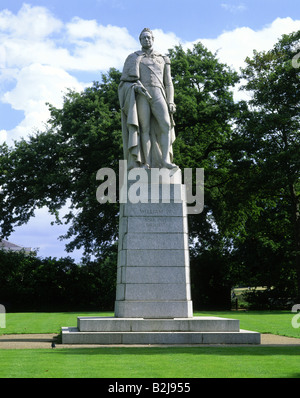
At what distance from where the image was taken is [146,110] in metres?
15.9

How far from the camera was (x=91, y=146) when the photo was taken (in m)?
34.9

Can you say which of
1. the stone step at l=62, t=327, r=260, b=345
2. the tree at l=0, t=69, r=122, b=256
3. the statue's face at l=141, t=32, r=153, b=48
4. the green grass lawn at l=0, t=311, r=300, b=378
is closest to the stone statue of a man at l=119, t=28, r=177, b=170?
the statue's face at l=141, t=32, r=153, b=48

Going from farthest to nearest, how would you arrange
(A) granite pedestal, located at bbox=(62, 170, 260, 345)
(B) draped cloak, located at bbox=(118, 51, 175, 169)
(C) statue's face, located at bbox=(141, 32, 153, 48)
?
(C) statue's face, located at bbox=(141, 32, 153, 48) < (B) draped cloak, located at bbox=(118, 51, 175, 169) < (A) granite pedestal, located at bbox=(62, 170, 260, 345)

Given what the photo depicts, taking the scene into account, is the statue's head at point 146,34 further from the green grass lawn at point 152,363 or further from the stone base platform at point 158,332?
the green grass lawn at point 152,363

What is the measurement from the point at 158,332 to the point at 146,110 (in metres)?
5.86

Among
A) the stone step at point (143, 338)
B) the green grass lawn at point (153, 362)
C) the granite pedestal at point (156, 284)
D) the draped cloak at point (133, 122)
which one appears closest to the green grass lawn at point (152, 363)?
the green grass lawn at point (153, 362)

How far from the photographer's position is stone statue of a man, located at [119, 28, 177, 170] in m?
15.8

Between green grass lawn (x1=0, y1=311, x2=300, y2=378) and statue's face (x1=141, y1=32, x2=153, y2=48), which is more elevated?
statue's face (x1=141, y1=32, x2=153, y2=48)

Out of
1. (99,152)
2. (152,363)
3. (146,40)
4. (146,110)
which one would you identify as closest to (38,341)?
(152,363)

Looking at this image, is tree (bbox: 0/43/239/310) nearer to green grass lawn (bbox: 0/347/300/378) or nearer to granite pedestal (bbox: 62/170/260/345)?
granite pedestal (bbox: 62/170/260/345)

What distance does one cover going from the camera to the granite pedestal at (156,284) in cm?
1314

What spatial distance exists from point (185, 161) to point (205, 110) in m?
3.24
